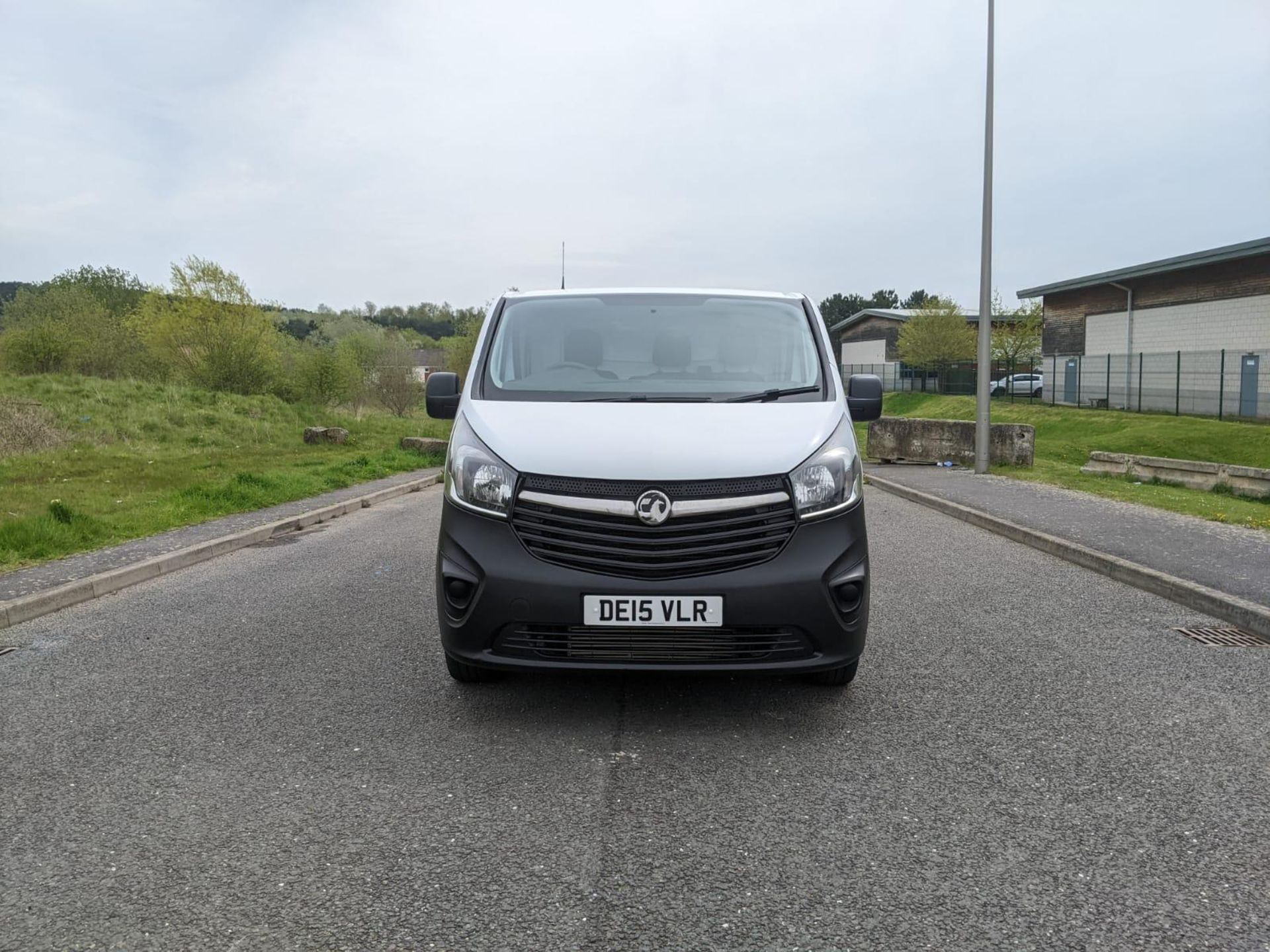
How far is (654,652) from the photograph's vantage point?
3898mm

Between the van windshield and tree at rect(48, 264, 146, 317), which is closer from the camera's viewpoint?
the van windshield

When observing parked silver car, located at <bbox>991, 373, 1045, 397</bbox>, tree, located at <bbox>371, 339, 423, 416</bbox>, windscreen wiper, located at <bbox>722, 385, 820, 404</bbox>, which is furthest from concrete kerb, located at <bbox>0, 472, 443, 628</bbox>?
parked silver car, located at <bbox>991, 373, 1045, 397</bbox>

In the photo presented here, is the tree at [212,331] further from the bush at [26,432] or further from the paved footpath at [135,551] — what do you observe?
the paved footpath at [135,551]

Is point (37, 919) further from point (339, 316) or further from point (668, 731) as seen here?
point (339, 316)

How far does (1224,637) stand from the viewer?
5.82m

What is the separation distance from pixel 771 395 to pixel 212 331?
31553 millimetres

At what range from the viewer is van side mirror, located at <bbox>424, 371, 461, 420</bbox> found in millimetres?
5105

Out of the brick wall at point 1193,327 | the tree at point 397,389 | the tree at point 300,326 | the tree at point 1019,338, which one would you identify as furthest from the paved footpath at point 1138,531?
the tree at point 300,326

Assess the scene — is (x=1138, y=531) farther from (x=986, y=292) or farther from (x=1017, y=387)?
(x=1017, y=387)

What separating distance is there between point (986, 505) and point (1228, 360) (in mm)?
21905

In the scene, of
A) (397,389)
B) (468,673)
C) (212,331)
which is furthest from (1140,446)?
(212,331)

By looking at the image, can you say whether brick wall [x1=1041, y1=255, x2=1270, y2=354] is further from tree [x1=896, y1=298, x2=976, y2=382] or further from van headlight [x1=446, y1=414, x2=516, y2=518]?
van headlight [x1=446, y1=414, x2=516, y2=518]

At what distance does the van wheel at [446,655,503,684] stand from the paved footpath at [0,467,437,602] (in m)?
3.69

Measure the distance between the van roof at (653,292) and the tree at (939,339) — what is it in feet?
160
